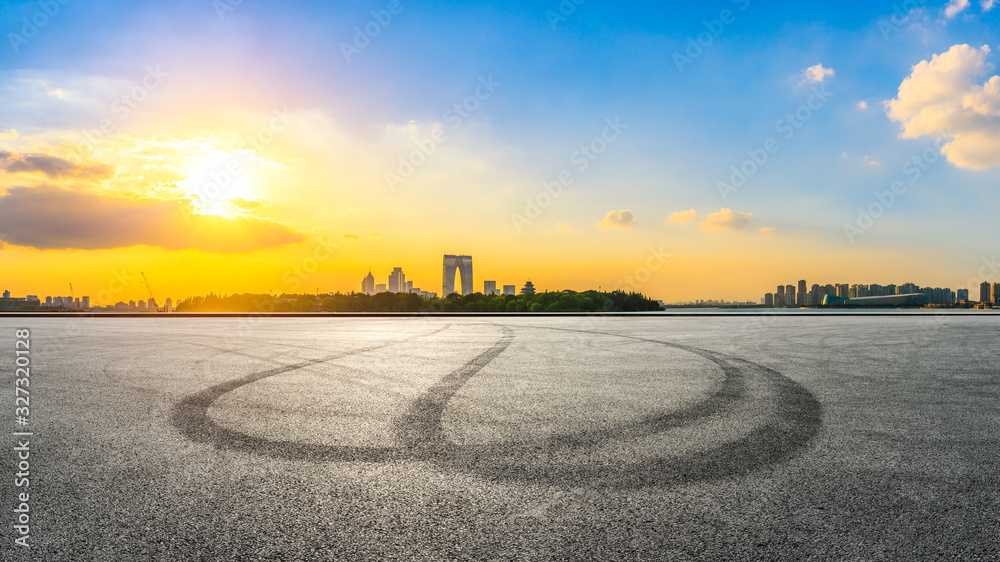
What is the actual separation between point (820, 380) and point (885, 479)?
198 inches

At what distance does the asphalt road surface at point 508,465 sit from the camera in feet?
10.4

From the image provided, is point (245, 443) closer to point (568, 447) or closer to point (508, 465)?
point (508, 465)

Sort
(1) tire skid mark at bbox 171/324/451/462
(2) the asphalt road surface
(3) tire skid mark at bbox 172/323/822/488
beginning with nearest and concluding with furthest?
(2) the asphalt road surface → (3) tire skid mark at bbox 172/323/822/488 → (1) tire skid mark at bbox 171/324/451/462

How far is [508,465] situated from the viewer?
14.5 feet

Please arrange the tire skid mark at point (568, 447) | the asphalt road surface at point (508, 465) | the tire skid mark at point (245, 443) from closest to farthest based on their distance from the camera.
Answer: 1. the asphalt road surface at point (508, 465)
2. the tire skid mark at point (568, 447)
3. the tire skid mark at point (245, 443)

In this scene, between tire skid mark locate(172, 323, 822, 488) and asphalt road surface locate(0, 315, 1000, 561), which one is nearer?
asphalt road surface locate(0, 315, 1000, 561)

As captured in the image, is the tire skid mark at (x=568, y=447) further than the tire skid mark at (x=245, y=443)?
No

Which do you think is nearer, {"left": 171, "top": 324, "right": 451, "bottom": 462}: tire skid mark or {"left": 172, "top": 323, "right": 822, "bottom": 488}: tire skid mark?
{"left": 172, "top": 323, "right": 822, "bottom": 488}: tire skid mark

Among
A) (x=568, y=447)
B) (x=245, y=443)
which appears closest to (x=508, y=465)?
(x=568, y=447)

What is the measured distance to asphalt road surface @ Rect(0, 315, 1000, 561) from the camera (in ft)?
10.4

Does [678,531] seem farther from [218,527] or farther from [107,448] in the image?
[107,448]

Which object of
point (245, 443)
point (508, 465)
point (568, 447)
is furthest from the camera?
point (245, 443)

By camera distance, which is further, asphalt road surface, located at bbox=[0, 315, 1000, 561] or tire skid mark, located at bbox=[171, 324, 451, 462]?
tire skid mark, located at bbox=[171, 324, 451, 462]

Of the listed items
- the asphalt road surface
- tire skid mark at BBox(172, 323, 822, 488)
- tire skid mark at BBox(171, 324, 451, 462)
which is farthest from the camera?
tire skid mark at BBox(171, 324, 451, 462)
